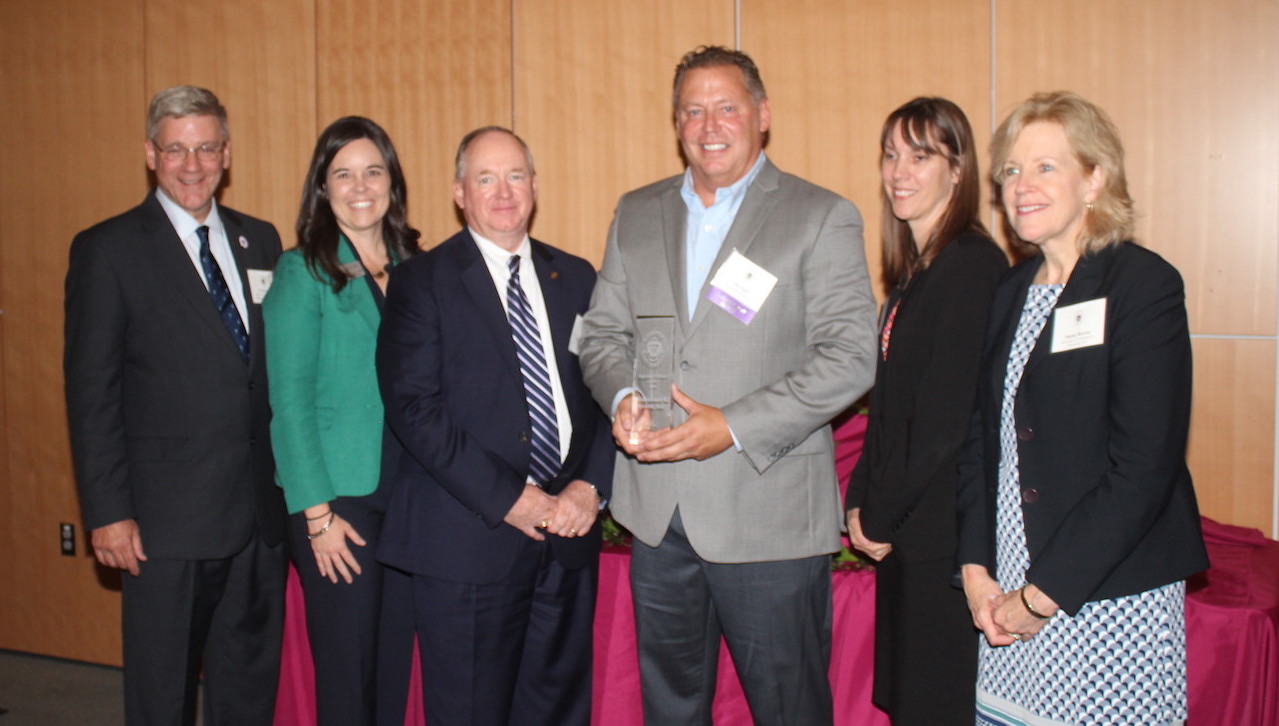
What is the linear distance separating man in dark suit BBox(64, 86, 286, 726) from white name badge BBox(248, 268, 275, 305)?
7cm

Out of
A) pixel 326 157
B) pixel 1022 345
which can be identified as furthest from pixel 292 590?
pixel 1022 345

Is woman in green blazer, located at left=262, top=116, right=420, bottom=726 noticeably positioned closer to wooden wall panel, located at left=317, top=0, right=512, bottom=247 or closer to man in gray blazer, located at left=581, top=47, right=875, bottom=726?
man in gray blazer, located at left=581, top=47, right=875, bottom=726

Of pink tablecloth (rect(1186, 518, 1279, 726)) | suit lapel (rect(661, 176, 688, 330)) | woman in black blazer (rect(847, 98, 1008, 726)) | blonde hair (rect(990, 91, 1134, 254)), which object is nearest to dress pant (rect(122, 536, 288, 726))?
suit lapel (rect(661, 176, 688, 330))

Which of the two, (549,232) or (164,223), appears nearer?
(164,223)

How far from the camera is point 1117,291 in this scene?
176 centimetres

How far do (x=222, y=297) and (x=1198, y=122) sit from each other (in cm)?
341

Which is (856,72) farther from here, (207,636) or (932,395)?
(207,636)

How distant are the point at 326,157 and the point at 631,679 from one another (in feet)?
5.98

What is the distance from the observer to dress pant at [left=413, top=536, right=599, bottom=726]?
94.4 inches

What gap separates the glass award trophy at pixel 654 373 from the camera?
220cm

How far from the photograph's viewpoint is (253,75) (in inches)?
173

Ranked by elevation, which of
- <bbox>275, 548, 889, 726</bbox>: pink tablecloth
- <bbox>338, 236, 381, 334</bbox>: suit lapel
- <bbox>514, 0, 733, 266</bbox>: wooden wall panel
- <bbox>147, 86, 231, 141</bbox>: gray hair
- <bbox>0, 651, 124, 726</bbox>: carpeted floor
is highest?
<bbox>514, 0, 733, 266</bbox>: wooden wall panel

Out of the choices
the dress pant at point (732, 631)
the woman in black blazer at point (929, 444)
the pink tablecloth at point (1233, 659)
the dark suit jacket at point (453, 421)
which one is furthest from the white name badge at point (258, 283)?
the pink tablecloth at point (1233, 659)

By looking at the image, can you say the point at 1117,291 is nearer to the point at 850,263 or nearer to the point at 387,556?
the point at 850,263
